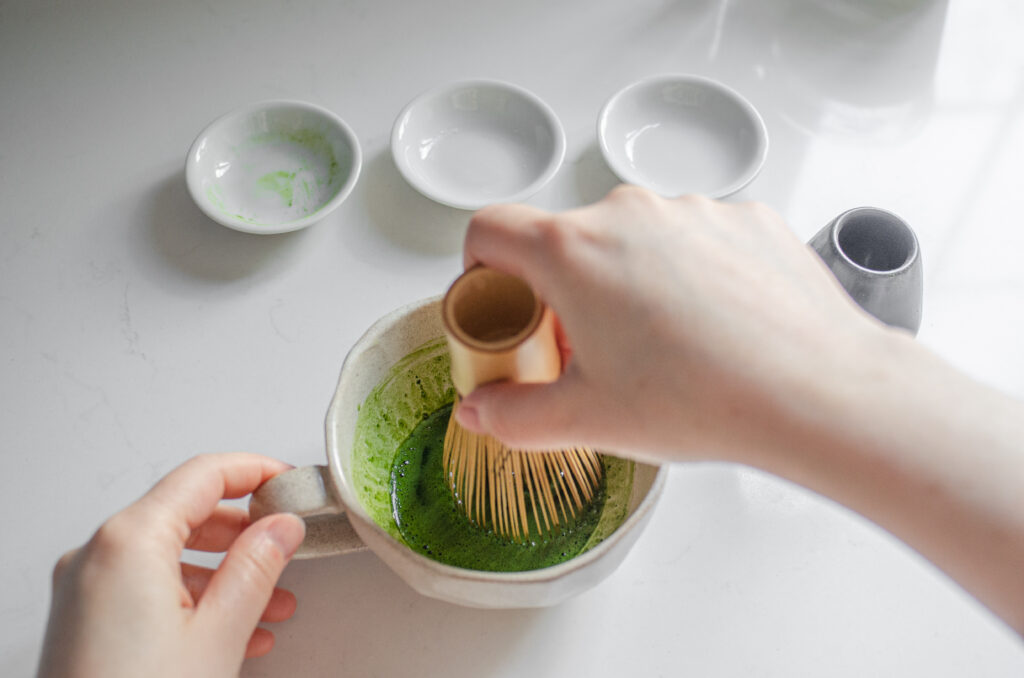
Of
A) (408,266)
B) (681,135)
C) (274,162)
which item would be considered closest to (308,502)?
(408,266)

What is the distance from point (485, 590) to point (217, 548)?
0.21 m

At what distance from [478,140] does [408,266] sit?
16cm

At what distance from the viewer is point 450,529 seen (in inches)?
22.0

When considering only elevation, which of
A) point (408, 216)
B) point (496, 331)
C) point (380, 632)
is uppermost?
point (496, 331)

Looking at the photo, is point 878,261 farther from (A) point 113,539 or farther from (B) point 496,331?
(A) point 113,539

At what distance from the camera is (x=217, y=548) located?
0.54 meters

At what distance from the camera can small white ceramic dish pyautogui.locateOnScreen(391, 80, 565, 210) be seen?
760 mm

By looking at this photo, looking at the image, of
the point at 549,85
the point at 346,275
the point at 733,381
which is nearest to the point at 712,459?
the point at 733,381

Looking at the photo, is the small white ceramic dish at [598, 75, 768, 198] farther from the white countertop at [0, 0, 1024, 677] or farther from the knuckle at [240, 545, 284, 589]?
the knuckle at [240, 545, 284, 589]

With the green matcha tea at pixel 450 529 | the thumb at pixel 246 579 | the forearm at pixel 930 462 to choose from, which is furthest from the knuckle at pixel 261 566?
the forearm at pixel 930 462

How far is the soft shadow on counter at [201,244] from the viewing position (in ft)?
2.33

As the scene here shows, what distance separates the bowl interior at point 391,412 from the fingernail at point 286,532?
0.04 metres

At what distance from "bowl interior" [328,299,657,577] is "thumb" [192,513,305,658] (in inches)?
1.7

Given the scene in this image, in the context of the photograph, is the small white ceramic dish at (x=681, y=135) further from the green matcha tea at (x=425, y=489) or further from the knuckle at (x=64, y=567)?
the knuckle at (x=64, y=567)
